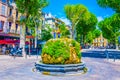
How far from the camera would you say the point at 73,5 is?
65688mm

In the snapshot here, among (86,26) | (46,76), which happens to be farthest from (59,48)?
(86,26)

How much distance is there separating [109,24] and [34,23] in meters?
39.4

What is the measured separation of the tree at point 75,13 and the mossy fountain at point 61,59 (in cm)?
4966

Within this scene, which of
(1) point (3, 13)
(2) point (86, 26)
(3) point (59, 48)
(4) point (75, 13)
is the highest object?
(4) point (75, 13)

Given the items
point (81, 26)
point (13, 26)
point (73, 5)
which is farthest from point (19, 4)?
point (81, 26)

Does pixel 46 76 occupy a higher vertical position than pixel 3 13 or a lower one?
lower

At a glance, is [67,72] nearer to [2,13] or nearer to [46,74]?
[46,74]

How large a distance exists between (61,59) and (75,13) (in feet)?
171

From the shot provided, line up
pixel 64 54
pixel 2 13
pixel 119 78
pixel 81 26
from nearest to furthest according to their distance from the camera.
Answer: pixel 119 78, pixel 64 54, pixel 2 13, pixel 81 26

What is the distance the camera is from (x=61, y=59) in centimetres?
1370

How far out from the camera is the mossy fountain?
13.0 m

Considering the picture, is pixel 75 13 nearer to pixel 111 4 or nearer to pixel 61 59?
pixel 111 4

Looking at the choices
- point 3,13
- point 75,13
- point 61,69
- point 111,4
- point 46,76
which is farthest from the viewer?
point 75,13

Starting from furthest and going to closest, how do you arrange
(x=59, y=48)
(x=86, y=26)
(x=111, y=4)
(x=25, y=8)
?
(x=86, y=26), (x=25, y=8), (x=111, y=4), (x=59, y=48)
